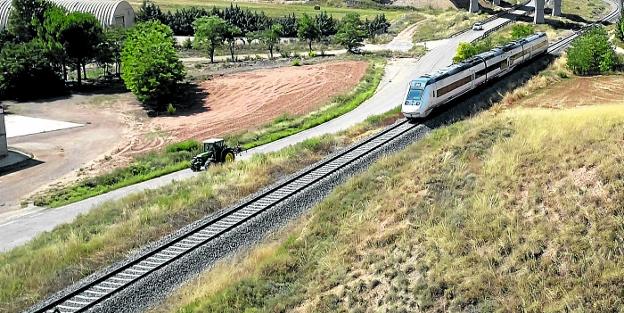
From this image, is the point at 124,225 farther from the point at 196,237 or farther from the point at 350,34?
the point at 350,34

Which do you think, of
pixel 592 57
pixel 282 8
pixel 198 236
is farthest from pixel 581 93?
pixel 282 8

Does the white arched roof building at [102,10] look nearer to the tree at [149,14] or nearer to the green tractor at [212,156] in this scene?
the tree at [149,14]

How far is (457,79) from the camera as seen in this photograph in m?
41.5

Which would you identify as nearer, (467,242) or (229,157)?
(467,242)

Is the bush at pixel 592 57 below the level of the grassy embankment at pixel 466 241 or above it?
above

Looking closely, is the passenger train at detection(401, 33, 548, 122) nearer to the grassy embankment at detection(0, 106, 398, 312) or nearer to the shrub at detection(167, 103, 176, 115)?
the grassy embankment at detection(0, 106, 398, 312)

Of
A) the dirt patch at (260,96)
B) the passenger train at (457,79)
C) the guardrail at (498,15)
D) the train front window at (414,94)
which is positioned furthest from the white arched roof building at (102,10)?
the train front window at (414,94)

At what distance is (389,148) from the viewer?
115 ft

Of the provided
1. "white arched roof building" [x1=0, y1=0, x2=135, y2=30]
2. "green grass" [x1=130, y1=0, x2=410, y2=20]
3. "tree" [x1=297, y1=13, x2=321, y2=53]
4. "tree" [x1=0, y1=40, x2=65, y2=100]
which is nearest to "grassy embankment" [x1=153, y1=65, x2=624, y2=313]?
"tree" [x1=0, y1=40, x2=65, y2=100]

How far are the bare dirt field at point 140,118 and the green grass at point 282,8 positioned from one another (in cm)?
5598

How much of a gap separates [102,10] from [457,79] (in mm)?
72908

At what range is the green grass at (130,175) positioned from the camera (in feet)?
126

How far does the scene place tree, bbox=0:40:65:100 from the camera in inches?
→ 2692

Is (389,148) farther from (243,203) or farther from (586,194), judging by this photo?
(586,194)
